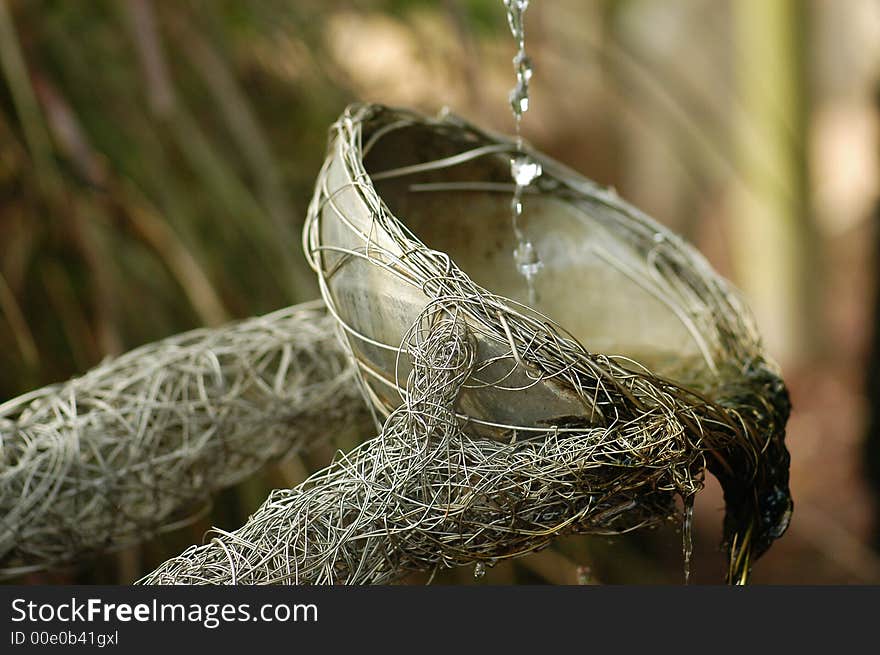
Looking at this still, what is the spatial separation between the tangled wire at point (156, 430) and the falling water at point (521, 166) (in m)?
0.10

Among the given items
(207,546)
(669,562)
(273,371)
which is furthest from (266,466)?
(669,562)

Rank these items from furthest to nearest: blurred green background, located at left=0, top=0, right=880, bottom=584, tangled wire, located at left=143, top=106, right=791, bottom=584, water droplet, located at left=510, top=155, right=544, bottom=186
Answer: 1. blurred green background, located at left=0, top=0, right=880, bottom=584
2. water droplet, located at left=510, top=155, right=544, bottom=186
3. tangled wire, located at left=143, top=106, right=791, bottom=584

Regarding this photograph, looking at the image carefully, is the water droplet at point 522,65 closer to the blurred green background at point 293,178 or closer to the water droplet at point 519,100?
the water droplet at point 519,100

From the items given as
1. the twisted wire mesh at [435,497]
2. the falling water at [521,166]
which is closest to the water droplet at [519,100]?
the falling water at [521,166]

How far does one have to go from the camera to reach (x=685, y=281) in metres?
0.46

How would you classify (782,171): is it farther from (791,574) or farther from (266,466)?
(266,466)

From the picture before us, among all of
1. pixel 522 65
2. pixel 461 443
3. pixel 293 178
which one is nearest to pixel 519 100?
pixel 522 65

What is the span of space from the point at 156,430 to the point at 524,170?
0.68ft

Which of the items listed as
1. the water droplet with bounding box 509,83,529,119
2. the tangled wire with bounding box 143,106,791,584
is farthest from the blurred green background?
the water droplet with bounding box 509,83,529,119

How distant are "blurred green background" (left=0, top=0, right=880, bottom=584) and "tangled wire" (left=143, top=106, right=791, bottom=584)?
8 cm

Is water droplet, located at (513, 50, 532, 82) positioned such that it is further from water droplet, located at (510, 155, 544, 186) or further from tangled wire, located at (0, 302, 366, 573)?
tangled wire, located at (0, 302, 366, 573)

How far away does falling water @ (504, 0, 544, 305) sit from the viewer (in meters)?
0.41

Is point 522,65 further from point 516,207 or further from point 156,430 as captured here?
point 156,430

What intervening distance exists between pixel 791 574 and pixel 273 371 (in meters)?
0.94
